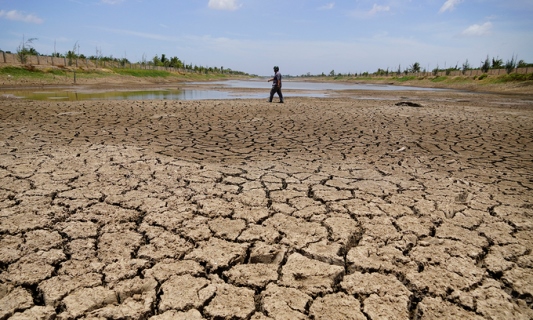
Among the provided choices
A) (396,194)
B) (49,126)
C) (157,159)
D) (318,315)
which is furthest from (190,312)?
(49,126)

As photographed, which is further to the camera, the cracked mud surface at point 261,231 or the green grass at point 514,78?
the green grass at point 514,78

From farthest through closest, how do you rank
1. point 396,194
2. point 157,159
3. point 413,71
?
point 413,71
point 157,159
point 396,194

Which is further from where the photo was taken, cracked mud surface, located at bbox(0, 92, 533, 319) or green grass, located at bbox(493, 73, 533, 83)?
green grass, located at bbox(493, 73, 533, 83)

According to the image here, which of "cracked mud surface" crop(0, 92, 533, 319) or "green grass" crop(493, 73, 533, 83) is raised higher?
"green grass" crop(493, 73, 533, 83)

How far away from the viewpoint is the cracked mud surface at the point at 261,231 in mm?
1570

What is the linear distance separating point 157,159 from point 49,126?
11.1ft

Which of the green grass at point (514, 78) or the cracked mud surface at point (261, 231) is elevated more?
the green grass at point (514, 78)

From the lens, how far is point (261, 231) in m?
2.21

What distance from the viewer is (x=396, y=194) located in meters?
2.91

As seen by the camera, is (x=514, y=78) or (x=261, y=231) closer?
(x=261, y=231)

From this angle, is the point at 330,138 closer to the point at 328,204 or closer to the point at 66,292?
the point at 328,204

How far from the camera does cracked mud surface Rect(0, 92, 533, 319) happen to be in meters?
1.57

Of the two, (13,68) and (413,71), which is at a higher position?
(413,71)

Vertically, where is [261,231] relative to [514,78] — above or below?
below
